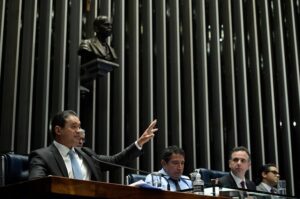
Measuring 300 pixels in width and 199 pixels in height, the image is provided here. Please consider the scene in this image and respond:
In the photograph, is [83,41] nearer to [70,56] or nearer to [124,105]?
[70,56]

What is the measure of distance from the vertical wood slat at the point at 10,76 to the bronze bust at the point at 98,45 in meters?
0.57

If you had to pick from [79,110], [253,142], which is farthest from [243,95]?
[79,110]

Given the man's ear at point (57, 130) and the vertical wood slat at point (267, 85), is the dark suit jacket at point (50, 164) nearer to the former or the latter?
the man's ear at point (57, 130)

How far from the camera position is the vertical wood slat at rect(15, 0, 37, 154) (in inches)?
166

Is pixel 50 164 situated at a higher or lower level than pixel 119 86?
lower

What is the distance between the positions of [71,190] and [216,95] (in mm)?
3605

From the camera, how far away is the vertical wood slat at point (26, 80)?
4.22 metres

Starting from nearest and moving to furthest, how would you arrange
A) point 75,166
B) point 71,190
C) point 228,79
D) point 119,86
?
point 71,190 → point 75,166 → point 119,86 → point 228,79

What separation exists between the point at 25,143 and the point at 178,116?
1599 mm

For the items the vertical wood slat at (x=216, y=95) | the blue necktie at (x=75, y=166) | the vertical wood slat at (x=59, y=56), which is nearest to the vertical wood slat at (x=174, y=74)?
the vertical wood slat at (x=216, y=95)

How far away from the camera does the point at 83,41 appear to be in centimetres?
454

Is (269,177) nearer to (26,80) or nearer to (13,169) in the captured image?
(26,80)

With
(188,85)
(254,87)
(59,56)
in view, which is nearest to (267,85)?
(254,87)

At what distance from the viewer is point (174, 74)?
17.1ft
